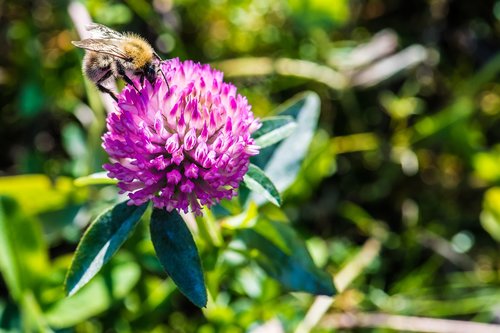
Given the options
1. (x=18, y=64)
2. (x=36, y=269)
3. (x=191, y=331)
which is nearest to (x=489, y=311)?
(x=191, y=331)

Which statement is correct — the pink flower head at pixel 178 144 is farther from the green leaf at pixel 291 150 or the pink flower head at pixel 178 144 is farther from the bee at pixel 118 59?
the green leaf at pixel 291 150

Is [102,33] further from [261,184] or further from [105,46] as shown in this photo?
[261,184]

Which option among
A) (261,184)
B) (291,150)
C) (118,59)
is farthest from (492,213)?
(118,59)

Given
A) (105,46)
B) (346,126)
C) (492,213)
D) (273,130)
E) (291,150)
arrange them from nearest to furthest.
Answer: (105,46) → (273,130) → (291,150) → (492,213) → (346,126)

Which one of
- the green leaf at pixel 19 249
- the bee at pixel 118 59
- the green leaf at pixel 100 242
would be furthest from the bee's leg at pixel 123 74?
the green leaf at pixel 19 249

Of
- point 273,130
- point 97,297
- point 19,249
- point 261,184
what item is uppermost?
point 273,130

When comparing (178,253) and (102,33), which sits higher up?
(102,33)

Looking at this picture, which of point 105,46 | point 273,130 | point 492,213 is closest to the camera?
point 105,46
